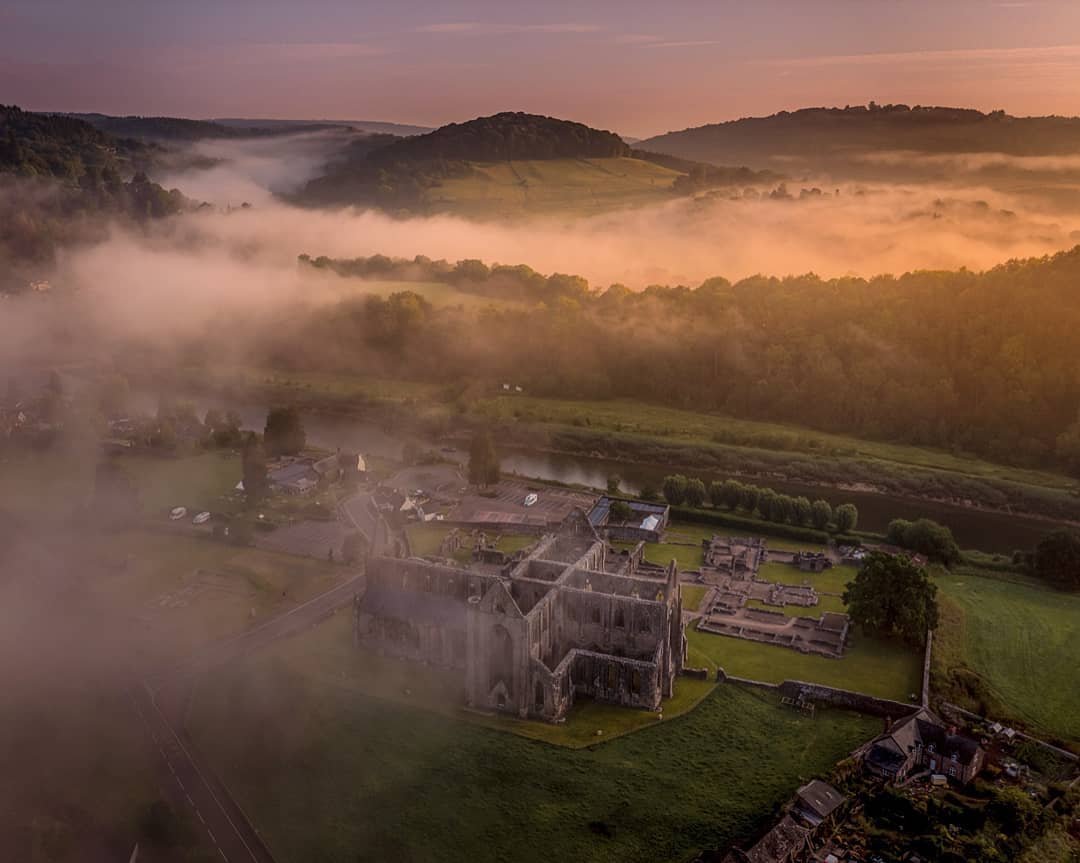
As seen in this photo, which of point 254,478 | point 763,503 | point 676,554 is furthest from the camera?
point 254,478

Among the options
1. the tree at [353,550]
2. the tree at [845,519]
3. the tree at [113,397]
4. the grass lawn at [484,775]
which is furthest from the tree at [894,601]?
the tree at [113,397]

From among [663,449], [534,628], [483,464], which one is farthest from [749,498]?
[534,628]

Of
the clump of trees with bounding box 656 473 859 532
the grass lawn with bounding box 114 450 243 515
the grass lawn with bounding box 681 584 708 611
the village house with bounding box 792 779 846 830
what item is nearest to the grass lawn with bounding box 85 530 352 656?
the grass lawn with bounding box 114 450 243 515

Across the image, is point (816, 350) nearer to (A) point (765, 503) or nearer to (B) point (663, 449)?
(B) point (663, 449)

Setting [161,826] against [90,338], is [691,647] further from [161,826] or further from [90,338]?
[90,338]

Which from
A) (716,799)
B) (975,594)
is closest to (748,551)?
(975,594)

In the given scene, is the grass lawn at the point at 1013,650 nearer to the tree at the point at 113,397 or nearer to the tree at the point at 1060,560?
the tree at the point at 1060,560
